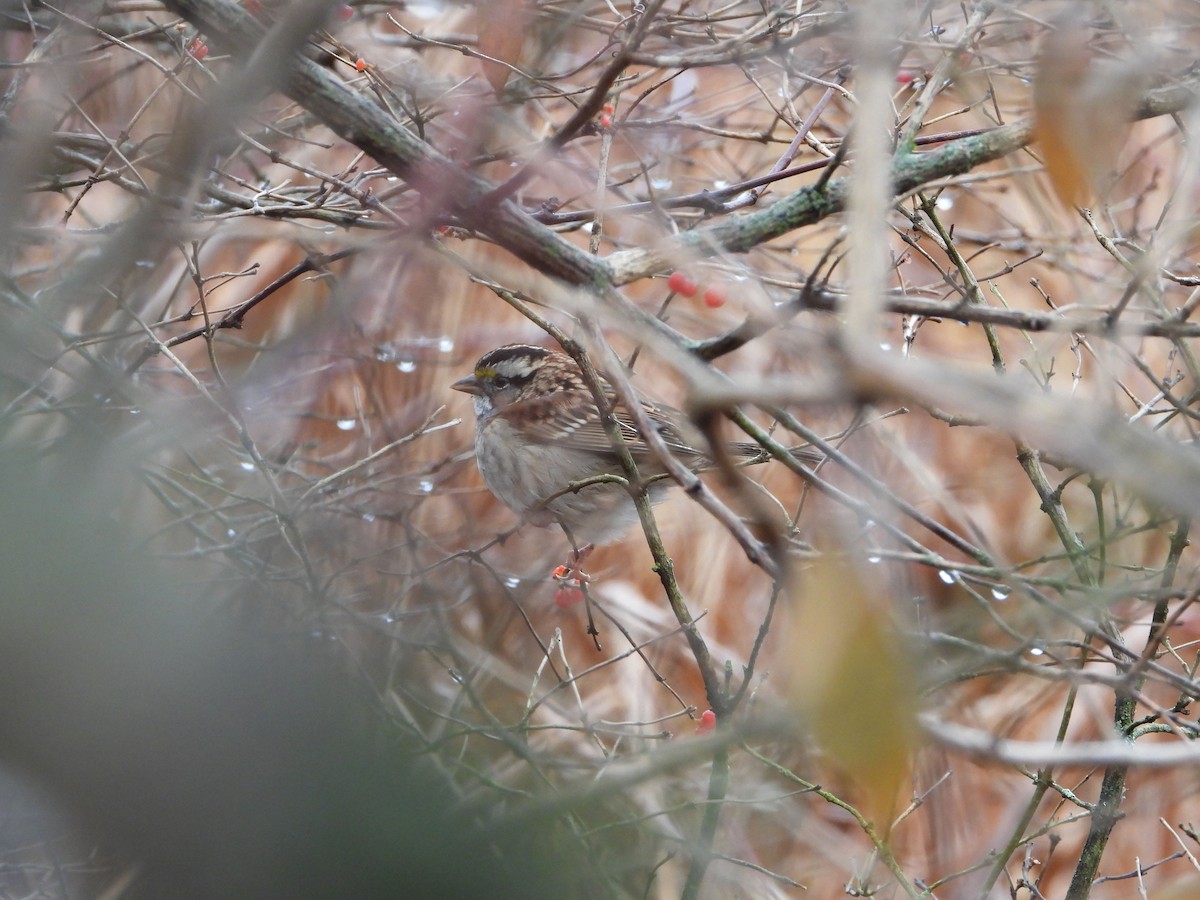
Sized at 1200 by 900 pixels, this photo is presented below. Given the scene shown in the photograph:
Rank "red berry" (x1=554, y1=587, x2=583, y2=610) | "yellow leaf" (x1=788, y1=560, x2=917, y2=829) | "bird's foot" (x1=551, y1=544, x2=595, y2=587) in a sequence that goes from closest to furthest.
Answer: "yellow leaf" (x1=788, y1=560, x2=917, y2=829), "bird's foot" (x1=551, y1=544, x2=595, y2=587), "red berry" (x1=554, y1=587, x2=583, y2=610)

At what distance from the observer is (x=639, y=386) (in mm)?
3893

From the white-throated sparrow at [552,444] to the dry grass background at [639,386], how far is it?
0.16 m

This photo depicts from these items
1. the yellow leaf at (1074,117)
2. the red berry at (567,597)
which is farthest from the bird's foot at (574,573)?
the yellow leaf at (1074,117)

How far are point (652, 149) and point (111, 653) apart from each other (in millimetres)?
2944

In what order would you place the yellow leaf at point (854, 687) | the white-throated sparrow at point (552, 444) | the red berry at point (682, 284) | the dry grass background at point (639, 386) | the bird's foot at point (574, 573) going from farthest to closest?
1. the white-throated sparrow at point (552, 444)
2. the bird's foot at point (574, 573)
3. the red berry at point (682, 284)
4. the dry grass background at point (639, 386)
5. the yellow leaf at point (854, 687)

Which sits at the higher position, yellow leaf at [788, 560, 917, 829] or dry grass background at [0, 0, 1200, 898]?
dry grass background at [0, 0, 1200, 898]

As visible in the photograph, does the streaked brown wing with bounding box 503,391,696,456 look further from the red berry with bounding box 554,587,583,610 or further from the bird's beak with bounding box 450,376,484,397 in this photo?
the red berry with bounding box 554,587,583,610

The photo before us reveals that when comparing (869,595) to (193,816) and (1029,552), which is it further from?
(1029,552)

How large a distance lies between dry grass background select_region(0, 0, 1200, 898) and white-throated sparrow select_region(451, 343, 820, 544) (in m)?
0.16

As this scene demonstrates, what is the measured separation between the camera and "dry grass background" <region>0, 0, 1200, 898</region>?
54.6 inches

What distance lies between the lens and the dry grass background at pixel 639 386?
139cm

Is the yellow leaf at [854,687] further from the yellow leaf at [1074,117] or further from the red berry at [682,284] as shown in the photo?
the red berry at [682,284]

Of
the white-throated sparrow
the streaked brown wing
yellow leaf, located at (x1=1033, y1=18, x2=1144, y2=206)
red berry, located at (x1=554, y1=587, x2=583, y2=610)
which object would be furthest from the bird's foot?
yellow leaf, located at (x1=1033, y1=18, x2=1144, y2=206)

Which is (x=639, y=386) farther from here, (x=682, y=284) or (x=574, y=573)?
(x=682, y=284)
